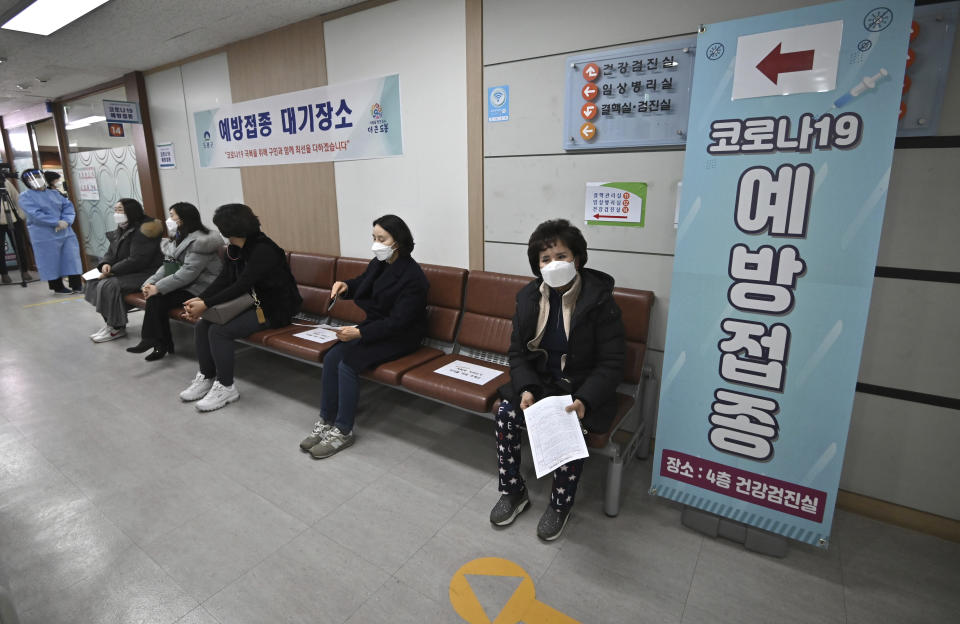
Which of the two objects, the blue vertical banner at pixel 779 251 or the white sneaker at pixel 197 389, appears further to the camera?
the white sneaker at pixel 197 389

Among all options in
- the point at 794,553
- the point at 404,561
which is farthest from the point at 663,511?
the point at 404,561

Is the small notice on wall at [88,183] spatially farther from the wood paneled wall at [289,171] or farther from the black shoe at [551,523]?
the black shoe at [551,523]

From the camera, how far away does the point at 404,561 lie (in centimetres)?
195

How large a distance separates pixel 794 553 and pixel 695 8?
8.20ft

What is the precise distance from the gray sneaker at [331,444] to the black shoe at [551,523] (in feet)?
4.22

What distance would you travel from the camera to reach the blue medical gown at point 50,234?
255 inches

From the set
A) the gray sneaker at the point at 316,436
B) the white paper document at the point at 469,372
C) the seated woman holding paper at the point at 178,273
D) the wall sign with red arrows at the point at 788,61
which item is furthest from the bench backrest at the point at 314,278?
the wall sign with red arrows at the point at 788,61

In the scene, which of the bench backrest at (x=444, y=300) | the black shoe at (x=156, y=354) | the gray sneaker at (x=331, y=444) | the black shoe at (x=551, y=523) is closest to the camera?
the black shoe at (x=551, y=523)

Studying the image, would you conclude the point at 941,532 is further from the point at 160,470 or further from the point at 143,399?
the point at 143,399

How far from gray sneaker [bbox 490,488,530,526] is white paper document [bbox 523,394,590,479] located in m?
0.31

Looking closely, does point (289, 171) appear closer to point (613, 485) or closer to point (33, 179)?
point (613, 485)

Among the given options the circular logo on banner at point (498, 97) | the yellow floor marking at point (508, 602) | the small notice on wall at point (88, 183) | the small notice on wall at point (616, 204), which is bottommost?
the yellow floor marking at point (508, 602)

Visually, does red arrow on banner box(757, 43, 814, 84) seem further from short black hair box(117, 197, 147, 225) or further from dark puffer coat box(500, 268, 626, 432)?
short black hair box(117, 197, 147, 225)

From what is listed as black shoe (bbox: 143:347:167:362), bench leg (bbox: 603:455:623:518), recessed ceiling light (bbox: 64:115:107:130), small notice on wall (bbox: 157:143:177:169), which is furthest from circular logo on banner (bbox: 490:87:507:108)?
recessed ceiling light (bbox: 64:115:107:130)
